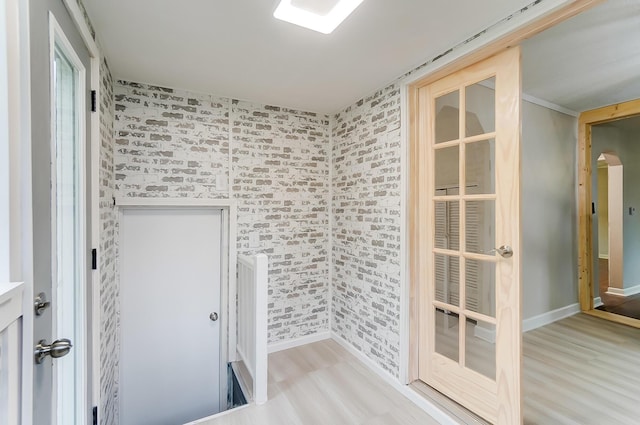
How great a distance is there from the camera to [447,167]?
2.13 m

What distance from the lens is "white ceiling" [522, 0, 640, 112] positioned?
6.26 feet

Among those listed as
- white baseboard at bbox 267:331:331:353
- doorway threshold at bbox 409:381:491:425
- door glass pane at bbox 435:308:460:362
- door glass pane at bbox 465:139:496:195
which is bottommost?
white baseboard at bbox 267:331:331:353

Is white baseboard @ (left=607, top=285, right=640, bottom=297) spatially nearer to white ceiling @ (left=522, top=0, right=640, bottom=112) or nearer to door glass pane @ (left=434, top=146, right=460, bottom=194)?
white ceiling @ (left=522, top=0, right=640, bottom=112)

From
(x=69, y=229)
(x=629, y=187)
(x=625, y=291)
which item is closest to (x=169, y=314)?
(x=69, y=229)

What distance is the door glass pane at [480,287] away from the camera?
1839 mm

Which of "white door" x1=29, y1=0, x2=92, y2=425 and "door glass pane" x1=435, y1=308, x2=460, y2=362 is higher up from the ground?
"white door" x1=29, y1=0, x2=92, y2=425

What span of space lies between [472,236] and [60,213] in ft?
7.62

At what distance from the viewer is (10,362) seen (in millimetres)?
810

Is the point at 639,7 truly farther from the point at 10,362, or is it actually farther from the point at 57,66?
the point at 10,362

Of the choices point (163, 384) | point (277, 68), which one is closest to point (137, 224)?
point (163, 384)

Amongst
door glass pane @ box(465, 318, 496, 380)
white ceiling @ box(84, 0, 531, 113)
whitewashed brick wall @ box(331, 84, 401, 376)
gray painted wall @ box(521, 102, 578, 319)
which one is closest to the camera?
white ceiling @ box(84, 0, 531, 113)

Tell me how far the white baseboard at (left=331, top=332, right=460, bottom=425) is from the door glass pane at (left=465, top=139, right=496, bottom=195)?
1.51m

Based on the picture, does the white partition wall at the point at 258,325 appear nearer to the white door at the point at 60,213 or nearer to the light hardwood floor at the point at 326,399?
the light hardwood floor at the point at 326,399

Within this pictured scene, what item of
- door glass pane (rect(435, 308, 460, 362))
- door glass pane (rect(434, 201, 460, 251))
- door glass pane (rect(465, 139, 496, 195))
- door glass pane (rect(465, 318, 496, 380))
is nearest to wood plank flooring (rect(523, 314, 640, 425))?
door glass pane (rect(465, 318, 496, 380))
